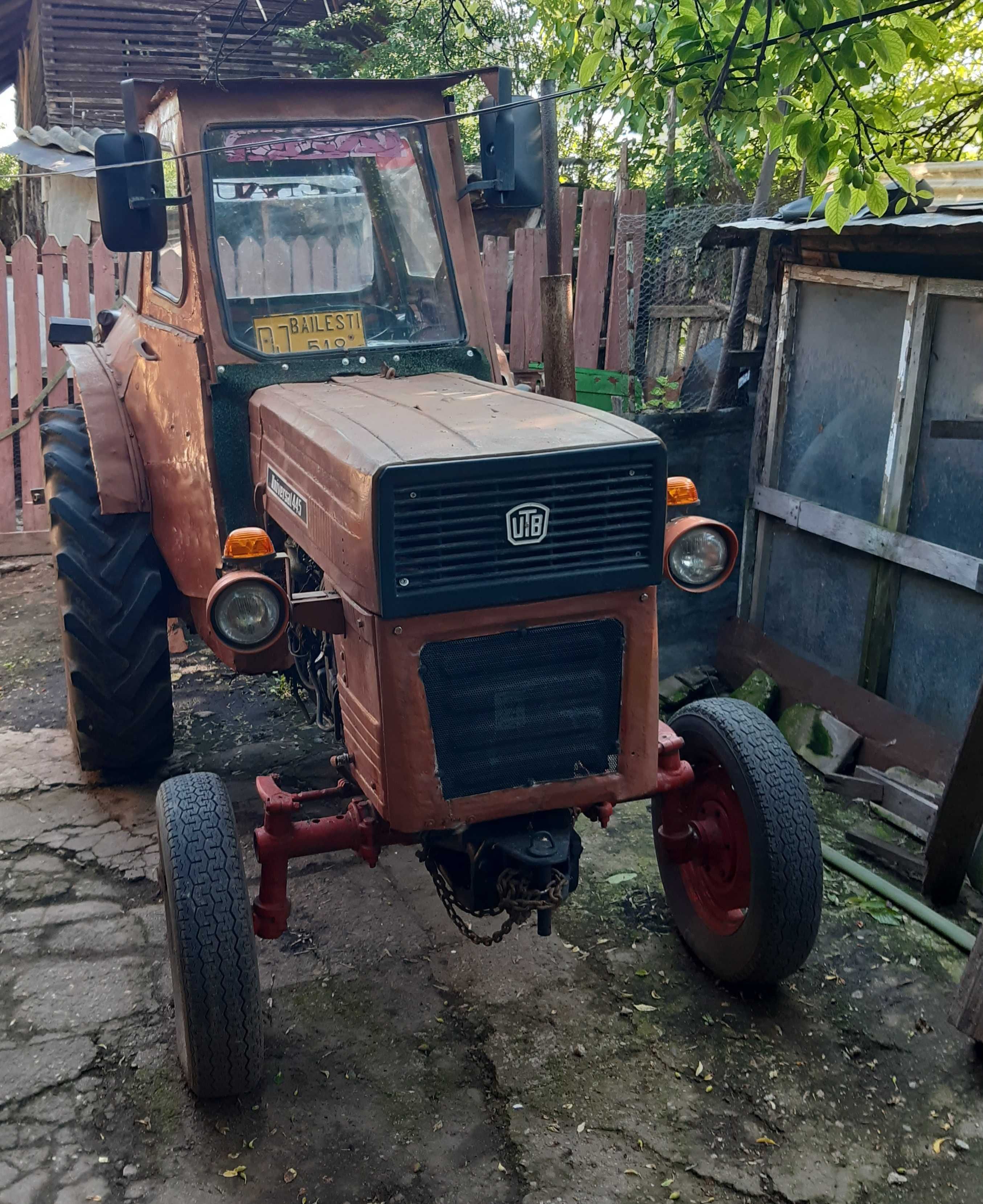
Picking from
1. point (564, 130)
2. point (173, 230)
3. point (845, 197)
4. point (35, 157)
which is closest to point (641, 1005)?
point (845, 197)

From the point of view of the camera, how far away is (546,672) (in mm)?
2971

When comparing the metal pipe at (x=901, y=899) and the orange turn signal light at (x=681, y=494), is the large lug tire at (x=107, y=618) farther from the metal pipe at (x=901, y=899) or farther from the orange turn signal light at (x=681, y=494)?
the metal pipe at (x=901, y=899)

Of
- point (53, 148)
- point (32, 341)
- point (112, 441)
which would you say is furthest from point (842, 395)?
point (53, 148)

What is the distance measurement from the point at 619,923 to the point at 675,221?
640 centimetres

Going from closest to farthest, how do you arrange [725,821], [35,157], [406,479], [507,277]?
[406,479]
[725,821]
[507,277]
[35,157]

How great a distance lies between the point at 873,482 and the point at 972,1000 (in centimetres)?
263

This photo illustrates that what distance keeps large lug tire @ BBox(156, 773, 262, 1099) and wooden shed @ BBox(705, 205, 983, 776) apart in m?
3.00

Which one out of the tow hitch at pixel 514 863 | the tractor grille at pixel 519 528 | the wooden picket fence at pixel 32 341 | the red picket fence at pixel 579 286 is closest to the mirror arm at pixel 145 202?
the tractor grille at pixel 519 528

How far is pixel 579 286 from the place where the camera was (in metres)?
8.49

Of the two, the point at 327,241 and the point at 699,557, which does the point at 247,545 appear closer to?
the point at 699,557

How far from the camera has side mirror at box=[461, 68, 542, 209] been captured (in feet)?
12.6

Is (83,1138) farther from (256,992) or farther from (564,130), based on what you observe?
(564,130)

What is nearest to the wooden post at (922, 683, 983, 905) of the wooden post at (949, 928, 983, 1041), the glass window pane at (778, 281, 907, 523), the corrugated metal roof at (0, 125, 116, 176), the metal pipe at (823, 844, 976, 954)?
the metal pipe at (823, 844, 976, 954)

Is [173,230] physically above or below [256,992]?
above
